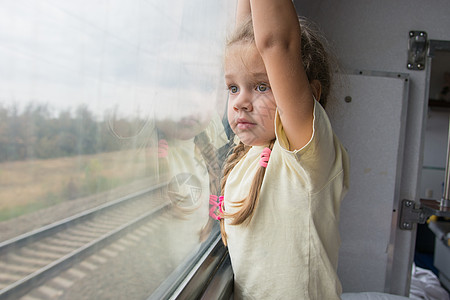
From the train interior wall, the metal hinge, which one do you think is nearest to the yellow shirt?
the train interior wall

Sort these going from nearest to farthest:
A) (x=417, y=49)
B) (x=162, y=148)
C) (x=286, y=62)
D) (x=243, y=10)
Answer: (x=286, y=62) → (x=162, y=148) → (x=243, y=10) → (x=417, y=49)

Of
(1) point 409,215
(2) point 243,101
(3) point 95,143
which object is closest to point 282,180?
(2) point 243,101

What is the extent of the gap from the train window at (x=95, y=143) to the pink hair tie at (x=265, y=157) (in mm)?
174

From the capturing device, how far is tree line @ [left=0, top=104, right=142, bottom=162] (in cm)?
30

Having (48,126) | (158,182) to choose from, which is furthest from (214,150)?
(48,126)

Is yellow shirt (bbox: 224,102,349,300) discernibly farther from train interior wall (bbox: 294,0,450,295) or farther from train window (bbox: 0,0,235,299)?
train interior wall (bbox: 294,0,450,295)

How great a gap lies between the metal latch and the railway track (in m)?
1.69

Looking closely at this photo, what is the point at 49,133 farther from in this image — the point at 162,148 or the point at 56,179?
the point at 162,148

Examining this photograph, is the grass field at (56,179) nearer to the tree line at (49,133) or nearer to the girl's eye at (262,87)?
the tree line at (49,133)

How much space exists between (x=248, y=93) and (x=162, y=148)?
0.20 metres

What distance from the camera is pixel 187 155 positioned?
2.54 feet

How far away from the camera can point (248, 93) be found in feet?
2.11

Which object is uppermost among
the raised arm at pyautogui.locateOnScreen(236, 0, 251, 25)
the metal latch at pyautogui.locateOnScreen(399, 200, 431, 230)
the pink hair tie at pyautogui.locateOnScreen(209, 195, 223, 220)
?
the raised arm at pyautogui.locateOnScreen(236, 0, 251, 25)

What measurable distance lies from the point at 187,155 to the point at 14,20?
1.68ft
